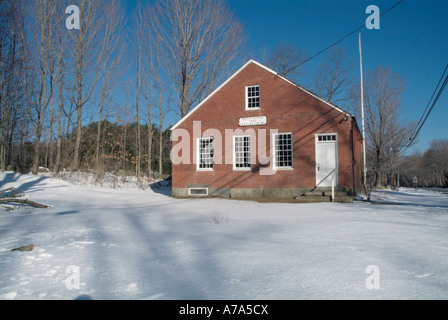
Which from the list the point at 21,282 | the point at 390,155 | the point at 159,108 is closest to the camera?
the point at 21,282

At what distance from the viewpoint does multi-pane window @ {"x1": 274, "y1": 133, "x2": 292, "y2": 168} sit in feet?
53.6

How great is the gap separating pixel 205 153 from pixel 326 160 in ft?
21.9

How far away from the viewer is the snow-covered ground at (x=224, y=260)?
3523 millimetres

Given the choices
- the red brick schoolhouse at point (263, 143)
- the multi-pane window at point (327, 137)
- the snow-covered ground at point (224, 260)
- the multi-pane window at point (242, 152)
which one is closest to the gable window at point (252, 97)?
the red brick schoolhouse at point (263, 143)

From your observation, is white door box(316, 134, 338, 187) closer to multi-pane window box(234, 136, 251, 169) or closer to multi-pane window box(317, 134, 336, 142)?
multi-pane window box(317, 134, 336, 142)

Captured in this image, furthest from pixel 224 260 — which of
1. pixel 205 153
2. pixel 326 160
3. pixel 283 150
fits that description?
pixel 205 153

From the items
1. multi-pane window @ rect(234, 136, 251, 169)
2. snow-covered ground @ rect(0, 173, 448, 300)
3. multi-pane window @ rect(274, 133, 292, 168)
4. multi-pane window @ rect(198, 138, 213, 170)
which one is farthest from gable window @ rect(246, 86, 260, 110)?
snow-covered ground @ rect(0, 173, 448, 300)

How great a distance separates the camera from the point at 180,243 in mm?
5785

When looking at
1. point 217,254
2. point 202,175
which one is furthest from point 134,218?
point 202,175

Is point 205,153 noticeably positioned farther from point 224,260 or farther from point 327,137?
point 224,260

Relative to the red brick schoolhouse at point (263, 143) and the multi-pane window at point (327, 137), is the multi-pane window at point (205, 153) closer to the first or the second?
the red brick schoolhouse at point (263, 143)

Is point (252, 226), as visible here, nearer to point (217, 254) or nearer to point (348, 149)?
point (217, 254)

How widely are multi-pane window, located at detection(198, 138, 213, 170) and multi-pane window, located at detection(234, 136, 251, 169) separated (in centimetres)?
152
